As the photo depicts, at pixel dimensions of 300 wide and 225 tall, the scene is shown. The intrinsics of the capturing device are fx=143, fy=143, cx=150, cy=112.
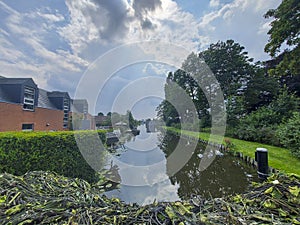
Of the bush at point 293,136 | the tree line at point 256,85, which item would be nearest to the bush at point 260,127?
the tree line at point 256,85

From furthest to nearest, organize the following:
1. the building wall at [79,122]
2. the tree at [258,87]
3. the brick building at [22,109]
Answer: the tree at [258,87] → the building wall at [79,122] → the brick building at [22,109]

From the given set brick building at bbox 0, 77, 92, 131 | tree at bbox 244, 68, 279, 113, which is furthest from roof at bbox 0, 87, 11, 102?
tree at bbox 244, 68, 279, 113

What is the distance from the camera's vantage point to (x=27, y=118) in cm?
797

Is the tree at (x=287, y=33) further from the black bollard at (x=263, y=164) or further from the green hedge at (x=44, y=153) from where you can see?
the green hedge at (x=44, y=153)

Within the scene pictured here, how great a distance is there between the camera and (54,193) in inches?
50.6

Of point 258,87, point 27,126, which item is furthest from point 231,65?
point 27,126

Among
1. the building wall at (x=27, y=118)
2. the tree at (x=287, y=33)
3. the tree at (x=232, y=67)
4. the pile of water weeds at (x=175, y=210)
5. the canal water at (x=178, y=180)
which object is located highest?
the tree at (x=232, y=67)

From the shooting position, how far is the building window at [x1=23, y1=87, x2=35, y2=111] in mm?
7836

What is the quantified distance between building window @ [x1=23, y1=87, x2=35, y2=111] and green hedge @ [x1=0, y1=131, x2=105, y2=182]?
277 inches

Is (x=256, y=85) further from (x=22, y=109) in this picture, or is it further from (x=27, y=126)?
(x=27, y=126)

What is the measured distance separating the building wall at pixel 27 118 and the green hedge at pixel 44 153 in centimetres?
611

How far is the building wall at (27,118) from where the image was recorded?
6.74 meters

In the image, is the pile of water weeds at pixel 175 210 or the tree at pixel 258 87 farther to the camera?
the tree at pixel 258 87

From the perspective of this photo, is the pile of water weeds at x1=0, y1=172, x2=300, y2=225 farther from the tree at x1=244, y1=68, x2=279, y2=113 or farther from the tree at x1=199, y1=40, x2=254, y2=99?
→ the tree at x1=244, y1=68, x2=279, y2=113
